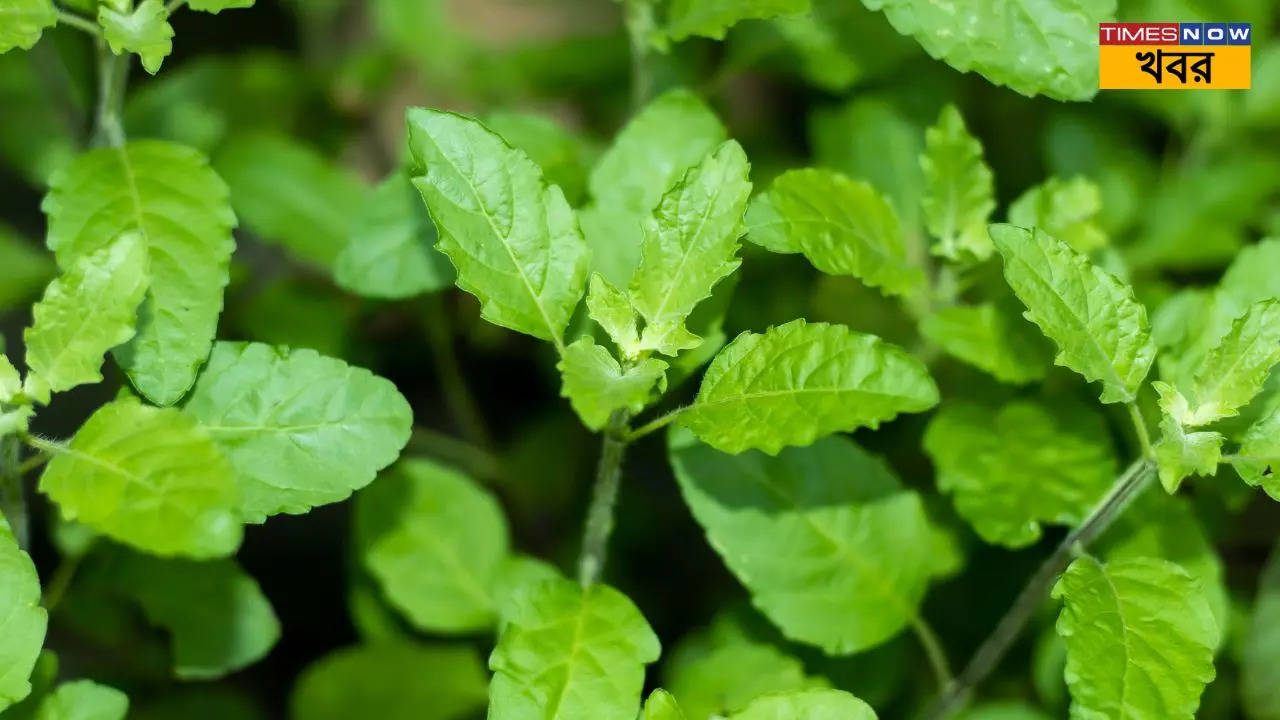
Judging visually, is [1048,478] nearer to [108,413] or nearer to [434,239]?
[434,239]

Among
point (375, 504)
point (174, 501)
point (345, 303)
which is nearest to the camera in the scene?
point (174, 501)

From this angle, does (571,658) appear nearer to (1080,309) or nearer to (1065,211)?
(1080,309)

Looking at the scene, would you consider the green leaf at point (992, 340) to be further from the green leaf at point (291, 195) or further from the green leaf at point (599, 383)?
the green leaf at point (291, 195)

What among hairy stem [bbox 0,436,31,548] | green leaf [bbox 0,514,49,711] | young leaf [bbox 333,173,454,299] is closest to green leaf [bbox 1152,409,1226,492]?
young leaf [bbox 333,173,454,299]

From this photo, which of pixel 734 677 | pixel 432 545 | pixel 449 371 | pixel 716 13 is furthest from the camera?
pixel 449 371

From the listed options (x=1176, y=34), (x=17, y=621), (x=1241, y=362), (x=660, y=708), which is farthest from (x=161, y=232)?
(x=1176, y=34)

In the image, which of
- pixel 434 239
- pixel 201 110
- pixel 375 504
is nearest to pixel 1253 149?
pixel 434 239

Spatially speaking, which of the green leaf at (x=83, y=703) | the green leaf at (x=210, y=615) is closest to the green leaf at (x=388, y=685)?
the green leaf at (x=210, y=615)
